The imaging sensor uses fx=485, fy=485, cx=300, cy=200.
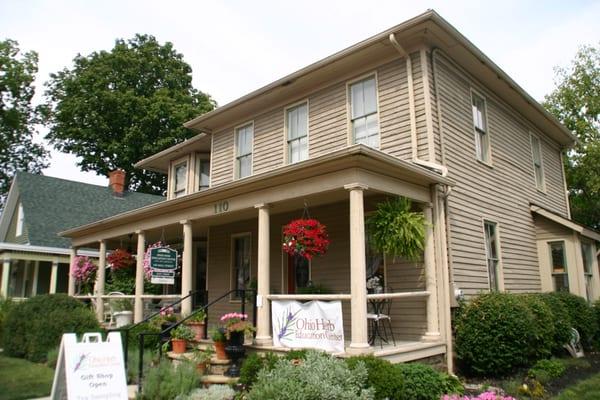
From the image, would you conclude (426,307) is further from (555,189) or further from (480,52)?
(555,189)

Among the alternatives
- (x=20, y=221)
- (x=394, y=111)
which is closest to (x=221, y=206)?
(x=394, y=111)

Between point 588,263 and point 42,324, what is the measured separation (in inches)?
567

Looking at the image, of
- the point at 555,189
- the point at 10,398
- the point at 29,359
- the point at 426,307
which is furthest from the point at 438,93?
the point at 29,359

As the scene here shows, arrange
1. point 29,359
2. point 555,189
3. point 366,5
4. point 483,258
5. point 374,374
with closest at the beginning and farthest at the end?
point 374,374 < point 366,5 < point 483,258 < point 29,359 < point 555,189

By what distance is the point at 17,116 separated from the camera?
103ft

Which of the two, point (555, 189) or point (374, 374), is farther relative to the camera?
point (555, 189)

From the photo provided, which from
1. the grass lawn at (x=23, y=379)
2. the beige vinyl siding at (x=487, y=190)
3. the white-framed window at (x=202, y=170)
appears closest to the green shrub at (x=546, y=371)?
the beige vinyl siding at (x=487, y=190)

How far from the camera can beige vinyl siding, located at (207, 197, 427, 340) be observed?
9.11 meters

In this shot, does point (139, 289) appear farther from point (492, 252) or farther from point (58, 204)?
point (58, 204)

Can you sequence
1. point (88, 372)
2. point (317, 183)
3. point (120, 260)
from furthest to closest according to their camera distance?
point (120, 260) < point (317, 183) < point (88, 372)

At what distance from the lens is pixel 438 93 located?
9867 mm

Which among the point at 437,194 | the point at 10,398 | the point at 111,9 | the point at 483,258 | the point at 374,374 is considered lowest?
the point at 10,398

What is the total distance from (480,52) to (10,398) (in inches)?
436

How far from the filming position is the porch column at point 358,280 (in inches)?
276
